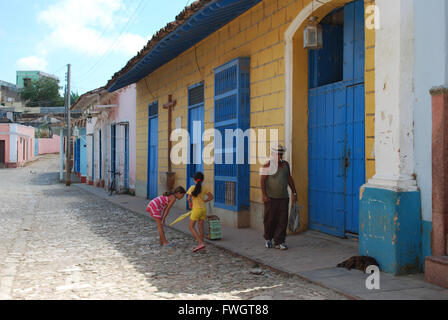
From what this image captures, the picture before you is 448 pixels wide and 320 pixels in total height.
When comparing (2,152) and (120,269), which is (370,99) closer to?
(120,269)

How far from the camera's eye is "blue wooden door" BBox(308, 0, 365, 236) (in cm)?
613

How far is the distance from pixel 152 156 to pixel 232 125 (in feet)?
21.2

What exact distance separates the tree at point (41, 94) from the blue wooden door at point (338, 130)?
179ft

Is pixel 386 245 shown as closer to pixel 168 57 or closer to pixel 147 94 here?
pixel 168 57

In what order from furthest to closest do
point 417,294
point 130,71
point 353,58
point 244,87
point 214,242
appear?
point 130,71, point 244,87, point 214,242, point 353,58, point 417,294

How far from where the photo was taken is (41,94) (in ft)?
184

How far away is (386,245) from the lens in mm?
4668

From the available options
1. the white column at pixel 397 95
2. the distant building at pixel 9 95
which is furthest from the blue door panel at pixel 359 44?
the distant building at pixel 9 95

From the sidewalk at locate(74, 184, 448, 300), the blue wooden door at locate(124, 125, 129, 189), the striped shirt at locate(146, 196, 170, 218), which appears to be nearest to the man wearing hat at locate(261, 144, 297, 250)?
the sidewalk at locate(74, 184, 448, 300)

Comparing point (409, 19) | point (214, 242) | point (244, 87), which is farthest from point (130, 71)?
point (409, 19)

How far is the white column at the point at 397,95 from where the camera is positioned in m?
4.63

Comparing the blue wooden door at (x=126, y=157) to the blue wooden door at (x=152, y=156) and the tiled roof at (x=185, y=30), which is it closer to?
the blue wooden door at (x=152, y=156)

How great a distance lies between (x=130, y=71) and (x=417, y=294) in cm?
1130

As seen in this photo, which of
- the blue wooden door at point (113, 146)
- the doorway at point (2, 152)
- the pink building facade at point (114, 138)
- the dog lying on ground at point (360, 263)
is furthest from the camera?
the doorway at point (2, 152)
